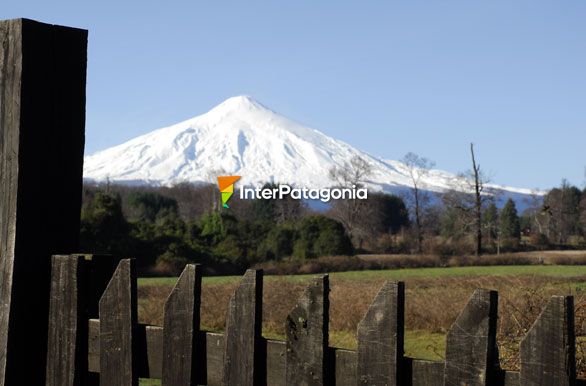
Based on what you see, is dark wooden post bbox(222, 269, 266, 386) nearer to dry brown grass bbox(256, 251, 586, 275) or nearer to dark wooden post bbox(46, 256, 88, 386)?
dark wooden post bbox(46, 256, 88, 386)

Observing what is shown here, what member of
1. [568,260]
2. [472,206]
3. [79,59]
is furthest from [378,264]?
[79,59]

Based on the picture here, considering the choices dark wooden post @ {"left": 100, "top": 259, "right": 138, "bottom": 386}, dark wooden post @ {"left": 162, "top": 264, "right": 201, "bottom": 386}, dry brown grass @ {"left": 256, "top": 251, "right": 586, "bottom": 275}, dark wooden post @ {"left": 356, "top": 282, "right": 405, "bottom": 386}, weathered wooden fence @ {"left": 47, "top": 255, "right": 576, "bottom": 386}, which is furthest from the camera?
dry brown grass @ {"left": 256, "top": 251, "right": 586, "bottom": 275}

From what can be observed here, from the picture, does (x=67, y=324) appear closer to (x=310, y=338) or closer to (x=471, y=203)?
(x=310, y=338)

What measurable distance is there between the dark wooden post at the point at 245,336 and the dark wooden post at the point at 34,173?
0.88 metres

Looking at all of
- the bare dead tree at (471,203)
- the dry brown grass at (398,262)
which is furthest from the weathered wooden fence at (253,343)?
the bare dead tree at (471,203)

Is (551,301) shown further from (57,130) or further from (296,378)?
(57,130)

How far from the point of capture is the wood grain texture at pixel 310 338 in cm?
275

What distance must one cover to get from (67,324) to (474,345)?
152 centimetres

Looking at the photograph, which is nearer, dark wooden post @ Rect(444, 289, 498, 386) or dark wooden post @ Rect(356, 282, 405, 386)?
dark wooden post @ Rect(444, 289, 498, 386)

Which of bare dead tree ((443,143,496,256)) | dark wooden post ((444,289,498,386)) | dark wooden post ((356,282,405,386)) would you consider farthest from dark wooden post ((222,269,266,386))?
bare dead tree ((443,143,496,256))

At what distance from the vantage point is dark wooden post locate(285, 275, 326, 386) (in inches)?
108

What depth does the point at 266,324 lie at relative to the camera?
64.8 feet

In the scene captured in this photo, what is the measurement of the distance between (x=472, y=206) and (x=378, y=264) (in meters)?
28.7

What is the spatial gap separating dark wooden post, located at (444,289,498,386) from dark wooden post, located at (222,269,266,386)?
2.08 feet
